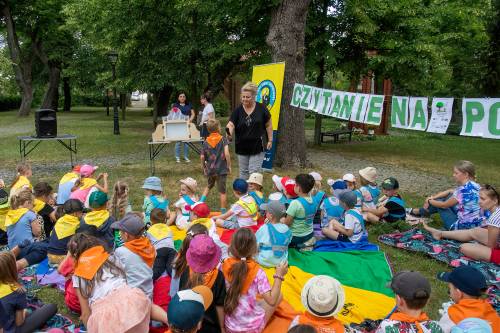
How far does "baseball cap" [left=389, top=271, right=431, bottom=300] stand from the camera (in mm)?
2755

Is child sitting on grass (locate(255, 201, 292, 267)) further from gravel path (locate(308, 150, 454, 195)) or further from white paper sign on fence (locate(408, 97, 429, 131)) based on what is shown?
gravel path (locate(308, 150, 454, 195))

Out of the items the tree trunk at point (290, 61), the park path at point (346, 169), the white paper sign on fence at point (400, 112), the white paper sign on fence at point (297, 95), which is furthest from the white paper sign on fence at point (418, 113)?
the tree trunk at point (290, 61)

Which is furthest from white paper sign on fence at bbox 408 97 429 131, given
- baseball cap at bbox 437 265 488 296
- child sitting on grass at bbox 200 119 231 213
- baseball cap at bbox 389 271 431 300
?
baseball cap at bbox 389 271 431 300

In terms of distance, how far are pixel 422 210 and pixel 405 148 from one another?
10.2 metres

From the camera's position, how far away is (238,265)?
319cm

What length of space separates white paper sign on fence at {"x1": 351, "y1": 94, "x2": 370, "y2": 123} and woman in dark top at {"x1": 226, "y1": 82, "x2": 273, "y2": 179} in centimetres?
175

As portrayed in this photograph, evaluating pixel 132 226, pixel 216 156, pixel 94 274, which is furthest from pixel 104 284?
pixel 216 156

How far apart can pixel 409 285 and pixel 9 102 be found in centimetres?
4476

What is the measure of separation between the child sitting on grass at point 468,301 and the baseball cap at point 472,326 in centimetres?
23

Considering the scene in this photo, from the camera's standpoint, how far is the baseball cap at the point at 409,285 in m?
2.75

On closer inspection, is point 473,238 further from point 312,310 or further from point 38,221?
point 38,221

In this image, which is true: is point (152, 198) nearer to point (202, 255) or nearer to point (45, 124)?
point (202, 255)

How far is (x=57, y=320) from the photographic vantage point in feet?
12.2

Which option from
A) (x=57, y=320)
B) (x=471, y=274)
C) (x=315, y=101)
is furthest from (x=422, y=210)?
(x=57, y=320)
